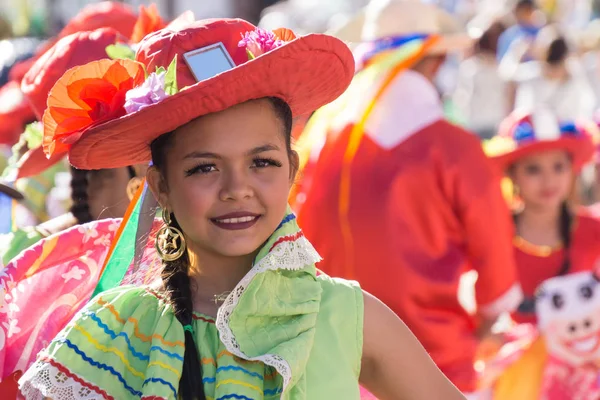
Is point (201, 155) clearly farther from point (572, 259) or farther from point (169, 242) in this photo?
point (572, 259)

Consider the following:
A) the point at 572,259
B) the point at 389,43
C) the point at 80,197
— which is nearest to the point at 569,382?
the point at 572,259

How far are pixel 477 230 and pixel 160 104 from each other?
2658 millimetres

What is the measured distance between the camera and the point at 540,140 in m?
6.13

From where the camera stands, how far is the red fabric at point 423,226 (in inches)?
189

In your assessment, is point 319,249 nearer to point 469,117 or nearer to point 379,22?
point 379,22

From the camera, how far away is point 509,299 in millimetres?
5090

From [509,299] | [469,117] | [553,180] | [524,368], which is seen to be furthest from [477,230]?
[469,117]

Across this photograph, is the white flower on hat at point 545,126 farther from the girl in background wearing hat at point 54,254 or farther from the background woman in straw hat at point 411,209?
the girl in background wearing hat at point 54,254

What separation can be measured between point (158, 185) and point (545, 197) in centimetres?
369

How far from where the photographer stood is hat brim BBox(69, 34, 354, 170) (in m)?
2.41

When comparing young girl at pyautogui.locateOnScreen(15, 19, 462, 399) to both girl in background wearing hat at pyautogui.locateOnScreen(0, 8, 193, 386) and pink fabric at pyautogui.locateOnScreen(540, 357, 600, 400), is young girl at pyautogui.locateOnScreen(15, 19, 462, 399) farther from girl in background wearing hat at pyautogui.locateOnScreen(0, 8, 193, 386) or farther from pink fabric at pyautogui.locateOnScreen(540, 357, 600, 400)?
pink fabric at pyautogui.locateOnScreen(540, 357, 600, 400)

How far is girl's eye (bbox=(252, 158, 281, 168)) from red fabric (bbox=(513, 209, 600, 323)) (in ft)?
11.3

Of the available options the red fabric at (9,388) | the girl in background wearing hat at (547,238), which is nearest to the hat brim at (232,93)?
the red fabric at (9,388)

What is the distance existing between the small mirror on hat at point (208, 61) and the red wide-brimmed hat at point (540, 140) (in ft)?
12.4
